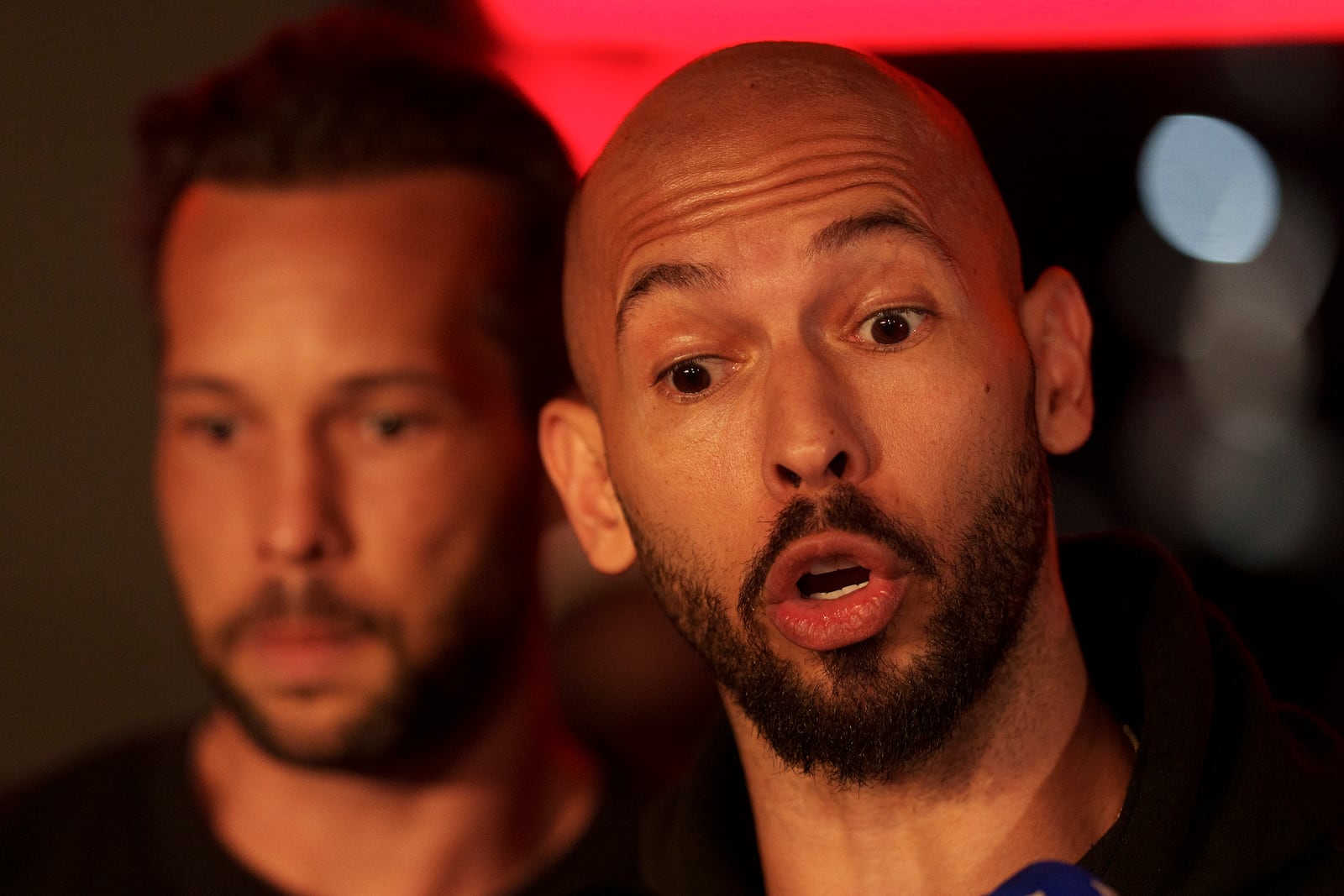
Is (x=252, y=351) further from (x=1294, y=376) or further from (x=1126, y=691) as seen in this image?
(x=1294, y=376)

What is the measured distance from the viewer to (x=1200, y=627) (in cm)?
153

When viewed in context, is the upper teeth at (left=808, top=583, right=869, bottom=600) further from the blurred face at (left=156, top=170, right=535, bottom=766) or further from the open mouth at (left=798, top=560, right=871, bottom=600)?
the blurred face at (left=156, top=170, right=535, bottom=766)

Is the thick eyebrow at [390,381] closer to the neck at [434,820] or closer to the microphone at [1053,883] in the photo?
the neck at [434,820]

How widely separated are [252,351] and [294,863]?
0.78m

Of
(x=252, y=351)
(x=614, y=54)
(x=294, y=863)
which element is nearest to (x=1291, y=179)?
(x=614, y=54)

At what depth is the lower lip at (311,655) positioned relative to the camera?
86.2 inches

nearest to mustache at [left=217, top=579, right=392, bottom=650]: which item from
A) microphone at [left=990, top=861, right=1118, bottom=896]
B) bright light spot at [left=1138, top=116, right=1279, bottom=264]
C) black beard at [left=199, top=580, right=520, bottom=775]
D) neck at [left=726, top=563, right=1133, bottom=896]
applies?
black beard at [left=199, top=580, right=520, bottom=775]

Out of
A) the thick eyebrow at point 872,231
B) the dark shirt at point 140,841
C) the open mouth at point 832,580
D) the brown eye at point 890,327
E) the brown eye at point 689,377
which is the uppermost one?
the thick eyebrow at point 872,231

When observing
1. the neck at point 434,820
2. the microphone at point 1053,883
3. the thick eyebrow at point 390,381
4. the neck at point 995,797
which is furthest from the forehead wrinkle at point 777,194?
the neck at point 434,820

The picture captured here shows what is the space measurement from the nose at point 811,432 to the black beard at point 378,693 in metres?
0.97

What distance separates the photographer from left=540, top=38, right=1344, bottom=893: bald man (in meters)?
1.38

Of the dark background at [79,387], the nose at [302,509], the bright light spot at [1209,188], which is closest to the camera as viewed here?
the nose at [302,509]

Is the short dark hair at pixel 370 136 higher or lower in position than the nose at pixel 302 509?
higher

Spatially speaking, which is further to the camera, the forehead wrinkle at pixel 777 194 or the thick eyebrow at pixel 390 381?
the thick eyebrow at pixel 390 381
